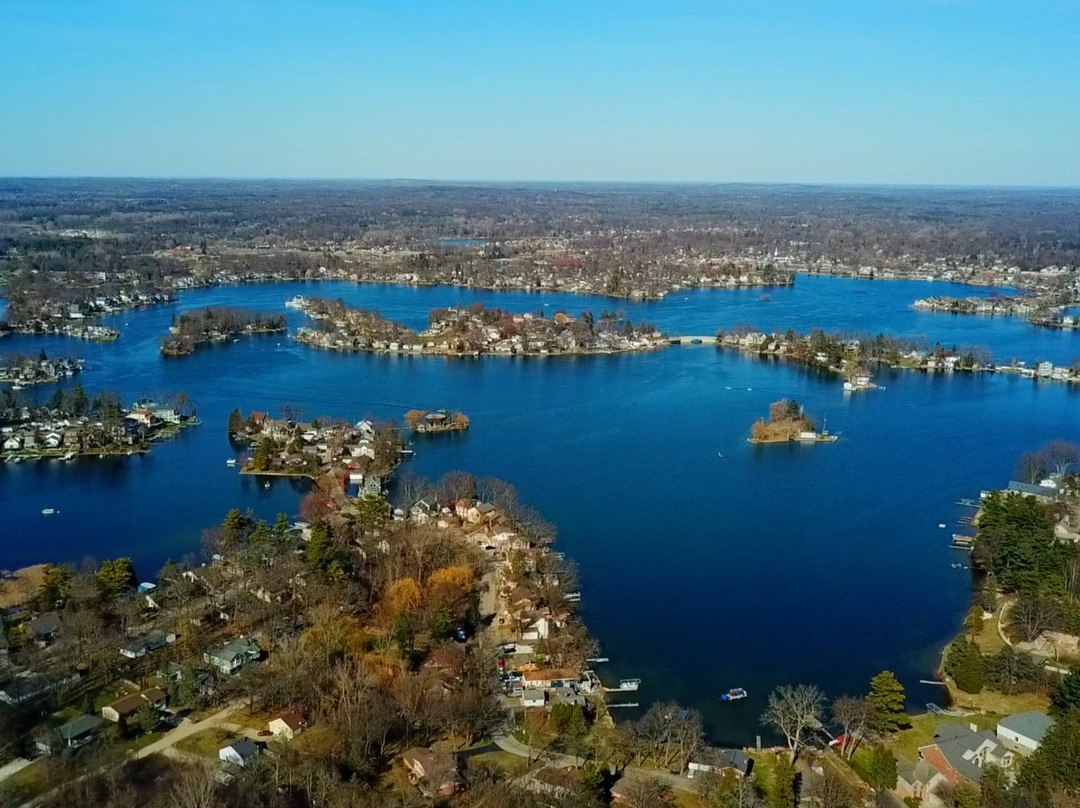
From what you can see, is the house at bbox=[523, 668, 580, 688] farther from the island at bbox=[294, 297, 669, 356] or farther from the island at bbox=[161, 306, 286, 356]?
the island at bbox=[161, 306, 286, 356]

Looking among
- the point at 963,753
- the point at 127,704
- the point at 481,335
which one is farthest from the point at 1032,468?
the point at 481,335

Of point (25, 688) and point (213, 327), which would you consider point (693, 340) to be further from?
point (25, 688)

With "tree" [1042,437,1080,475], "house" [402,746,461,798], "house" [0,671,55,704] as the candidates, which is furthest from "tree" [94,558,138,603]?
"tree" [1042,437,1080,475]

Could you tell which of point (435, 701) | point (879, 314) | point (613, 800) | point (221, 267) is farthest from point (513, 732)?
point (221, 267)

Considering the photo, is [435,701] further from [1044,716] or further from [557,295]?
[557,295]

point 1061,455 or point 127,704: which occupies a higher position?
point 1061,455
